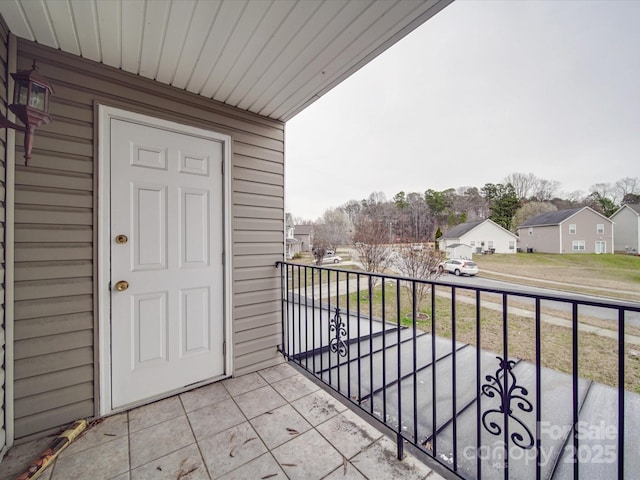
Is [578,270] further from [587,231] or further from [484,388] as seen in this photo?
[484,388]

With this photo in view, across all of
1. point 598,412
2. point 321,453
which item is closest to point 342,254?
point 598,412

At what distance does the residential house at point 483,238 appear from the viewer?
10.0 metres

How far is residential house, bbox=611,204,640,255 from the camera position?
285 inches

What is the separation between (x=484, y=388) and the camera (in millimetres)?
880

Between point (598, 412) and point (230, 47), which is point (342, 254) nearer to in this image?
point (598, 412)

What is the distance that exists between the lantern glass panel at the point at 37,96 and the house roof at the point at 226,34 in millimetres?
401

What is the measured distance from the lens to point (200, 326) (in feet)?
6.70

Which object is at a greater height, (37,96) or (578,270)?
(37,96)

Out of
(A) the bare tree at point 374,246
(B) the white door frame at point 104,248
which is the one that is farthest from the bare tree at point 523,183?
(B) the white door frame at point 104,248

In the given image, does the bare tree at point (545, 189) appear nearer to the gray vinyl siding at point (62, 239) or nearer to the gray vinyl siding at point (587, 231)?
the gray vinyl siding at point (587, 231)

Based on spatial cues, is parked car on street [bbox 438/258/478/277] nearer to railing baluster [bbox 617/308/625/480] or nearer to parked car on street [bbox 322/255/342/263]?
parked car on street [bbox 322/255/342/263]

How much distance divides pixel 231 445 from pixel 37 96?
2.12 m

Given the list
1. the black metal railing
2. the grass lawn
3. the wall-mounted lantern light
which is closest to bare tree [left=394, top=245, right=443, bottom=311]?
the black metal railing

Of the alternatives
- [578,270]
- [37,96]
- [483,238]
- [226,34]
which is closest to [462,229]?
[483,238]
